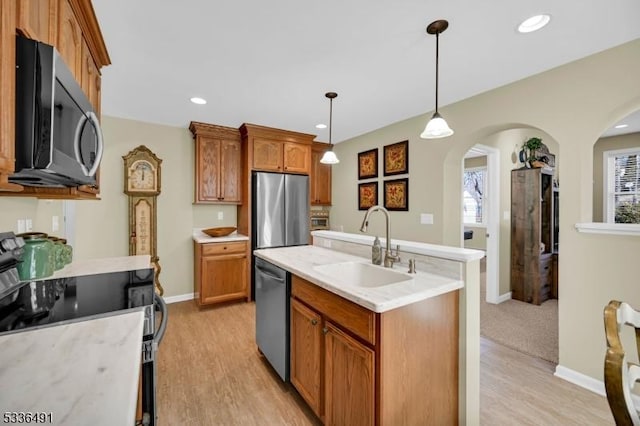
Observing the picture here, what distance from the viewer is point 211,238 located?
12.1 feet

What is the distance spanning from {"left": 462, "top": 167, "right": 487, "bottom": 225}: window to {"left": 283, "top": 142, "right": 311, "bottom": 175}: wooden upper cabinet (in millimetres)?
4175

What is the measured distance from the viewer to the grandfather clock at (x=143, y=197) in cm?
346

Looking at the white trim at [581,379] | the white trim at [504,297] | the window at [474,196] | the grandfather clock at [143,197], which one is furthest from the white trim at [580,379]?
the window at [474,196]

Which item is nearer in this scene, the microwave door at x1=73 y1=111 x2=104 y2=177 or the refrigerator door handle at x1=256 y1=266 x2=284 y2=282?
the microwave door at x1=73 y1=111 x2=104 y2=177

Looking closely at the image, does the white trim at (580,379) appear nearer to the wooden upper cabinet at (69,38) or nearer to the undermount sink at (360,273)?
the undermount sink at (360,273)

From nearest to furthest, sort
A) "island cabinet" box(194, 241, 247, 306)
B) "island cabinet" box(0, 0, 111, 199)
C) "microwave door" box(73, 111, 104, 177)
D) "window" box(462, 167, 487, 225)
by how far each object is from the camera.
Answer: "island cabinet" box(0, 0, 111, 199), "microwave door" box(73, 111, 104, 177), "island cabinet" box(194, 241, 247, 306), "window" box(462, 167, 487, 225)

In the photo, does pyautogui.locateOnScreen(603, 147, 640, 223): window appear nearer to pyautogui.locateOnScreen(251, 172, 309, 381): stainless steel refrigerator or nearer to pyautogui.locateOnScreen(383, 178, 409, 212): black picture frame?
pyautogui.locateOnScreen(383, 178, 409, 212): black picture frame

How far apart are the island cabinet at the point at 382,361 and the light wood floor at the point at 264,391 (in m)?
0.41

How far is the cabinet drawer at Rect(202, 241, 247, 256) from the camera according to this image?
347cm

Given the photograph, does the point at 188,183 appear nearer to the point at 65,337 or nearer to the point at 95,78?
the point at 95,78

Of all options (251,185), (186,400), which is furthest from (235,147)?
(186,400)

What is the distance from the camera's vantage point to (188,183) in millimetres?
3867

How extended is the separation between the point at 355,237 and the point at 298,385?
3.74 feet

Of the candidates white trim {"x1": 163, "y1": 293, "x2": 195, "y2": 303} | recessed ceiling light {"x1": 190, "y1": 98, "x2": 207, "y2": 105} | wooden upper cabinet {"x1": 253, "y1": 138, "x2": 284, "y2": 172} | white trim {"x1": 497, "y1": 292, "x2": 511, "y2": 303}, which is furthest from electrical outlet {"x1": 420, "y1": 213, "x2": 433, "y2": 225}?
white trim {"x1": 163, "y1": 293, "x2": 195, "y2": 303}
